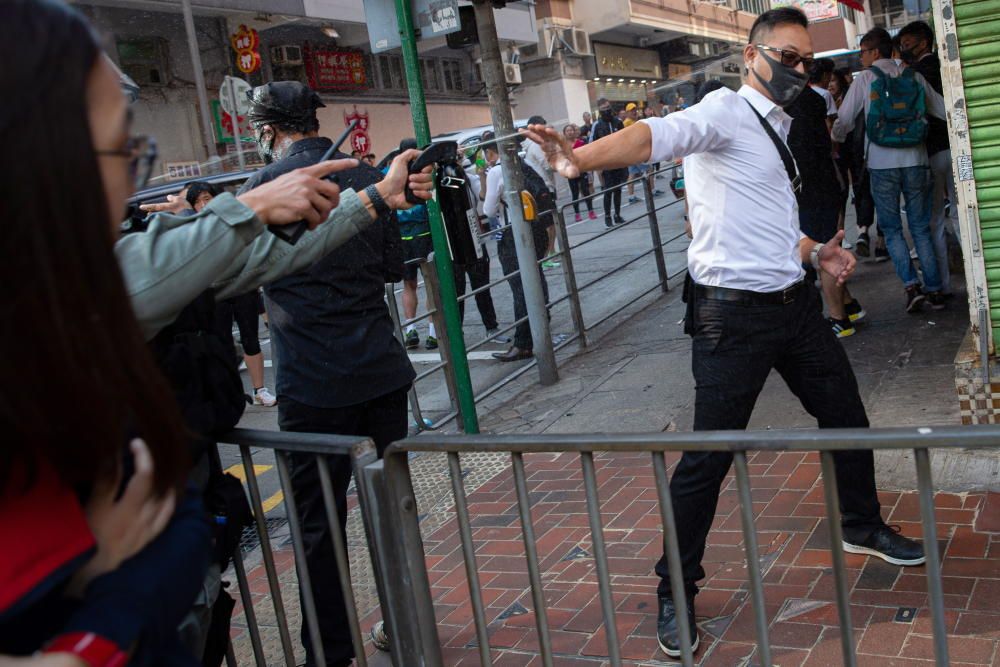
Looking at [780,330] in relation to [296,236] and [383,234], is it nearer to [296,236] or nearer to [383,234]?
[383,234]

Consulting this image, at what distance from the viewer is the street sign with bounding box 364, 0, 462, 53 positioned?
579 centimetres

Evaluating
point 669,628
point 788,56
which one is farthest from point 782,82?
point 669,628

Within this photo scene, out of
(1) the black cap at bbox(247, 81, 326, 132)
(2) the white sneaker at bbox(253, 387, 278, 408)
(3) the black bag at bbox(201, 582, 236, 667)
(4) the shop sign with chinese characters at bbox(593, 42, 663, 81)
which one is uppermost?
(4) the shop sign with chinese characters at bbox(593, 42, 663, 81)

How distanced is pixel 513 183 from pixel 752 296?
380 centimetres

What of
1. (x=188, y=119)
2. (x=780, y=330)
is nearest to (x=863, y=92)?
(x=780, y=330)

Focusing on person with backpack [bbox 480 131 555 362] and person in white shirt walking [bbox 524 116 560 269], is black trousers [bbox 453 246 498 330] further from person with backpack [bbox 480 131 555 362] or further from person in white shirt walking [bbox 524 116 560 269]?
person in white shirt walking [bbox 524 116 560 269]

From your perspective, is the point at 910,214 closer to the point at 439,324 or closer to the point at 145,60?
the point at 439,324

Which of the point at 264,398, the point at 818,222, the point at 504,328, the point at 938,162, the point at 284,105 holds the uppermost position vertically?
the point at 284,105

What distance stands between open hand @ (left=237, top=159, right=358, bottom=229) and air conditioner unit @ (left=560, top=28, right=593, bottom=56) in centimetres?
3217

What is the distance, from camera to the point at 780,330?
11.3 ft

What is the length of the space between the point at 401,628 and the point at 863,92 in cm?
690

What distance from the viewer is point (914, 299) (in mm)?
7168

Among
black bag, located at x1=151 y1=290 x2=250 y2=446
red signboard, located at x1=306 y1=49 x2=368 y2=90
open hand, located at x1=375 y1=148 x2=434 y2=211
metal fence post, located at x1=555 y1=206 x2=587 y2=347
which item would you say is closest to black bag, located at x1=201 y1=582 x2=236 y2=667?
black bag, located at x1=151 y1=290 x2=250 y2=446

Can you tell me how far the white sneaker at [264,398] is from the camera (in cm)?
834
